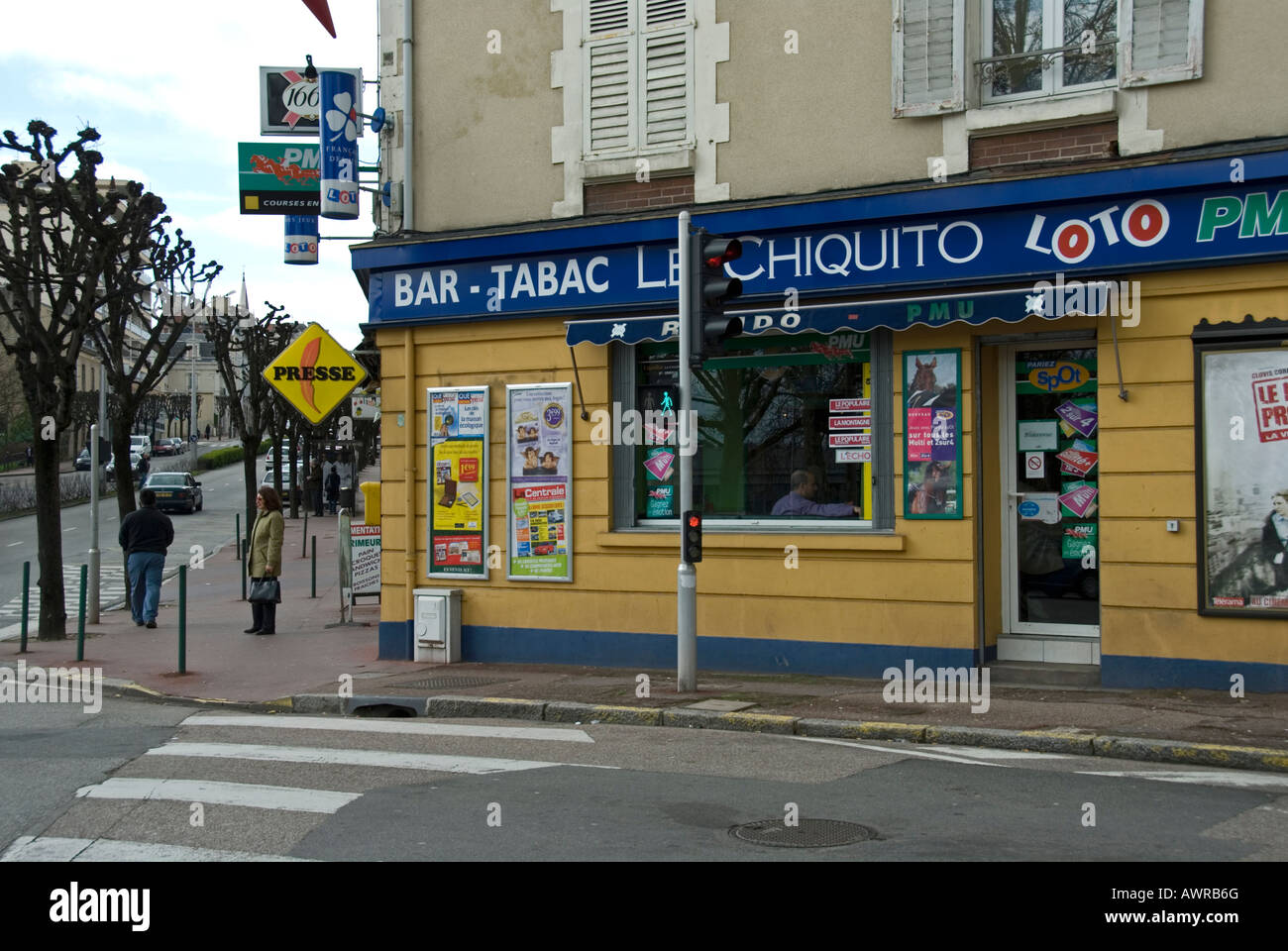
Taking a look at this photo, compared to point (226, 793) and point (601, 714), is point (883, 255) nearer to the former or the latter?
point (601, 714)

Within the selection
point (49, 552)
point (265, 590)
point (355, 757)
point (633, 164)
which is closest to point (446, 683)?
point (355, 757)

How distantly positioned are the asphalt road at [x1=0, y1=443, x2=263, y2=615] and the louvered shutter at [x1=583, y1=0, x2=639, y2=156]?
42.1ft

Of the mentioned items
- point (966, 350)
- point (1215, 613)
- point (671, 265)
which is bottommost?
point (1215, 613)

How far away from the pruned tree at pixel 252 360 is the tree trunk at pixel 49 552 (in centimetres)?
1325

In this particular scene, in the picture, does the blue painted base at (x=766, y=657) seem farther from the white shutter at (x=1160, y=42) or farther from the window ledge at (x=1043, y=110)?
the white shutter at (x=1160, y=42)

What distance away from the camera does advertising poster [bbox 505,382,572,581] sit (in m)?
12.9

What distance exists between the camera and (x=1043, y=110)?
1083 cm

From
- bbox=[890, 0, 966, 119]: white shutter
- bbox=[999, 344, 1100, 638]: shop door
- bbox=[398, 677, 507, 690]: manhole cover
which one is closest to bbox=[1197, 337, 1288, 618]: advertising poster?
bbox=[999, 344, 1100, 638]: shop door

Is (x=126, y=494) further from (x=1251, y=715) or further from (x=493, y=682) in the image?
(x=1251, y=715)

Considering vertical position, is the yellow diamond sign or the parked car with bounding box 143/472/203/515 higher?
the yellow diamond sign

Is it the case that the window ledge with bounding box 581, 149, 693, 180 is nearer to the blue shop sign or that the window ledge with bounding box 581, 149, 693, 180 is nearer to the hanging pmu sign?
the blue shop sign

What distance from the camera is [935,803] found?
278 inches
